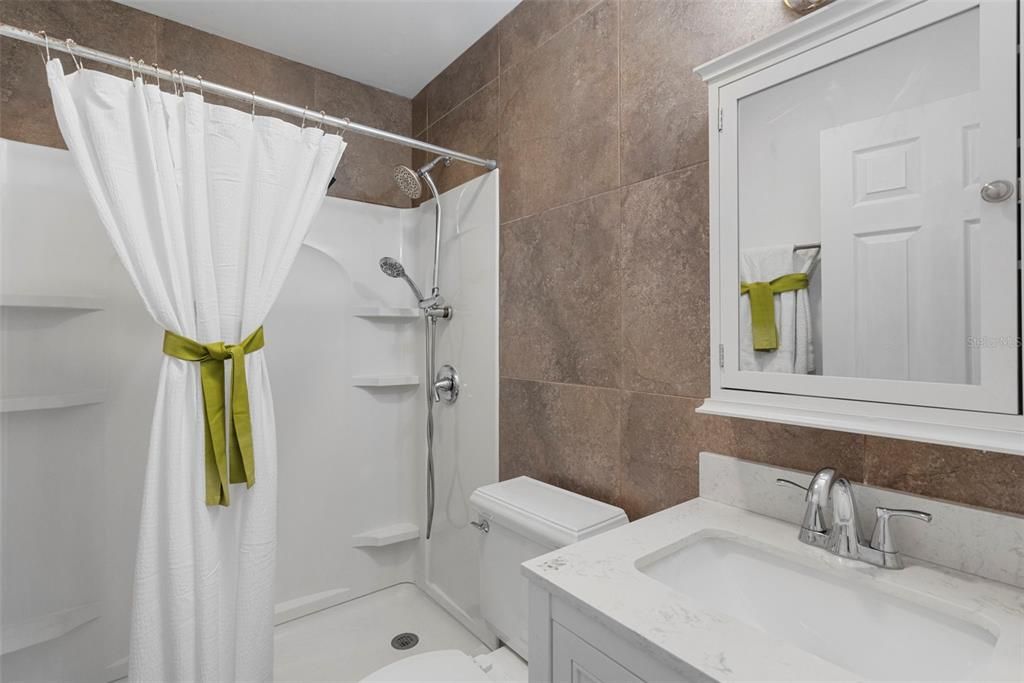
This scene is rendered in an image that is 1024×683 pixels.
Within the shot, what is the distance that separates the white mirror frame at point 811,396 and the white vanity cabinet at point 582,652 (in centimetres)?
46

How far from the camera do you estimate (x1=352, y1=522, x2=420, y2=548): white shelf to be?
7.10ft

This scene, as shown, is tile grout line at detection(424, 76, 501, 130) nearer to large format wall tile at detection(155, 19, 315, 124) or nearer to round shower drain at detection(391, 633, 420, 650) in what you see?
large format wall tile at detection(155, 19, 315, 124)

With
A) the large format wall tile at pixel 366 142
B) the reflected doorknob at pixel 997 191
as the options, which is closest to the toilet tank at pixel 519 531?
the reflected doorknob at pixel 997 191

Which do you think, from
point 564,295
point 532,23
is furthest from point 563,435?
point 532,23

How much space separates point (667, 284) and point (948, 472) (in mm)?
631

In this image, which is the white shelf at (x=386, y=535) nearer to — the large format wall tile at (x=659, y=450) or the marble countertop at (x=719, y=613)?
the large format wall tile at (x=659, y=450)

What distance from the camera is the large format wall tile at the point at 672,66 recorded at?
107cm

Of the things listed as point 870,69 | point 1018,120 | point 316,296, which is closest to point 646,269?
point 870,69

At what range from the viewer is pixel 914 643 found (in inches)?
28.1

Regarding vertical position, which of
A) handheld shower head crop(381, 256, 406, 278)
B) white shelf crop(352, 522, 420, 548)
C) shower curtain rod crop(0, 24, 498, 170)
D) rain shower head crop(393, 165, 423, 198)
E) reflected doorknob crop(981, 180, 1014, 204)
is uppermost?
shower curtain rod crop(0, 24, 498, 170)

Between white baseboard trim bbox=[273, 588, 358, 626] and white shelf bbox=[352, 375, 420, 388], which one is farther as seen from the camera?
white shelf bbox=[352, 375, 420, 388]

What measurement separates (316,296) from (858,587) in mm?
1994

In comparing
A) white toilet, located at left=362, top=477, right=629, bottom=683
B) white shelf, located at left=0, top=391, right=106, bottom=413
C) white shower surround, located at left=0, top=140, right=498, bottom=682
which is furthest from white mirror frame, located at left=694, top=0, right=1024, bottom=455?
white shelf, located at left=0, top=391, right=106, bottom=413

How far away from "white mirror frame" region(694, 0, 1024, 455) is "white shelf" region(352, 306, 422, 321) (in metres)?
1.49
